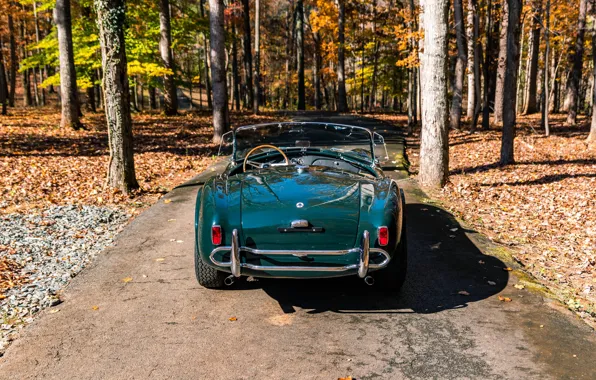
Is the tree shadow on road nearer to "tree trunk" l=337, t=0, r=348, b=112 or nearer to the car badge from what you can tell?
the car badge

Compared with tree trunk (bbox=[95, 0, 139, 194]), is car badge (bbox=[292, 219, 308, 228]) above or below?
below

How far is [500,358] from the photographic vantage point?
3545 millimetres

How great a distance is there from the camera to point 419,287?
485 centimetres

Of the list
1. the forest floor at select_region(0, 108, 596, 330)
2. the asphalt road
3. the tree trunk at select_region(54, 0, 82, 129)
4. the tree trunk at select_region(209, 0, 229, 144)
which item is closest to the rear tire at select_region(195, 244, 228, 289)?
the asphalt road

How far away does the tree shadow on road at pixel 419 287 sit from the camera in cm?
445

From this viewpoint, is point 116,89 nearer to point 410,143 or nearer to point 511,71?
point 511,71

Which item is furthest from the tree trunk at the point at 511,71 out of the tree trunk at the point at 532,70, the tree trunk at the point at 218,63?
the tree trunk at the point at 532,70

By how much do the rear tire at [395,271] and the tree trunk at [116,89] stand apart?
19.4 feet

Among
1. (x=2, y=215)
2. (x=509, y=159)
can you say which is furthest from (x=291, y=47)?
(x=2, y=215)

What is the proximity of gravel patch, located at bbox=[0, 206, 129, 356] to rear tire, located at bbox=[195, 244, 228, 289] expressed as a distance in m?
1.29

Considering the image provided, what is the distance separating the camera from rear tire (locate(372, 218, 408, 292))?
14.4 feet

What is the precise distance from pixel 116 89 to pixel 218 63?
256 inches

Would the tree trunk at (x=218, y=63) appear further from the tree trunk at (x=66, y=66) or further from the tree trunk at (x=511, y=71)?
the tree trunk at (x=511, y=71)

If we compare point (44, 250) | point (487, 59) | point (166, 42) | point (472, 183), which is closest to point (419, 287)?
point (44, 250)
